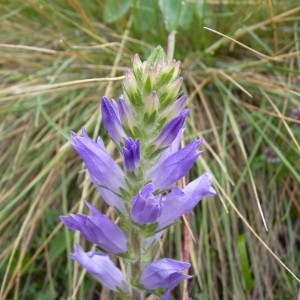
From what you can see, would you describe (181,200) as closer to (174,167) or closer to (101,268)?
(174,167)

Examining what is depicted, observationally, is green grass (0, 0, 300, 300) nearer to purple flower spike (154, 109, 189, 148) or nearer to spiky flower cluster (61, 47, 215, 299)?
spiky flower cluster (61, 47, 215, 299)

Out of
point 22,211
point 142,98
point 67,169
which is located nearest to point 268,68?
point 67,169

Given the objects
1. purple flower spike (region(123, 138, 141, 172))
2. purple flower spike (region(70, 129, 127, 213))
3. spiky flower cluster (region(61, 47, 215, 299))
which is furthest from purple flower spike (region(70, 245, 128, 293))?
purple flower spike (region(123, 138, 141, 172))

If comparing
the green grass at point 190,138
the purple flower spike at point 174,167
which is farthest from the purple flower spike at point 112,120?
the green grass at point 190,138

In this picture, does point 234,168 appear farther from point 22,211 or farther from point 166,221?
point 166,221

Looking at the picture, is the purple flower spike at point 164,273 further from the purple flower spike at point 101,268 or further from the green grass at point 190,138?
the green grass at point 190,138
